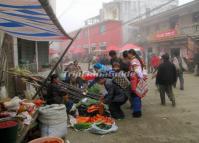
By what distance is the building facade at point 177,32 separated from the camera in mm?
24453

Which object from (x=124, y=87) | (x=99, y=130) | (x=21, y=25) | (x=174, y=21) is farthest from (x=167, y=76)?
(x=174, y=21)

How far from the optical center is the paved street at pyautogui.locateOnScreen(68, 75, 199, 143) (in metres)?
6.01

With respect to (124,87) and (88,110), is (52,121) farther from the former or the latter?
(124,87)

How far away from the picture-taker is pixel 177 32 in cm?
2645

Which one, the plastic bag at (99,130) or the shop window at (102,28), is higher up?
the shop window at (102,28)

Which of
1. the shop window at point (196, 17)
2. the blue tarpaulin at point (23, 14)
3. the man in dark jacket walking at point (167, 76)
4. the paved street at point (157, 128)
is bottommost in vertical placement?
the paved street at point (157, 128)

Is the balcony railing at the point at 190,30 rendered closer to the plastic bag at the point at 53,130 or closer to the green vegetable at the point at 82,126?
the green vegetable at the point at 82,126

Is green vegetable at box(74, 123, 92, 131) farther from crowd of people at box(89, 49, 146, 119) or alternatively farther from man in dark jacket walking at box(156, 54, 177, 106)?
man in dark jacket walking at box(156, 54, 177, 106)

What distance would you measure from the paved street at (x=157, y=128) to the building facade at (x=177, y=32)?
53.1ft

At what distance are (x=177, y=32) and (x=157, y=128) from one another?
21214mm

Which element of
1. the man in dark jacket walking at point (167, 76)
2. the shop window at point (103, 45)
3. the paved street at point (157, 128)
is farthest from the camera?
the shop window at point (103, 45)

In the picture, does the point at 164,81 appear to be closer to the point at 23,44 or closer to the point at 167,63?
the point at 167,63

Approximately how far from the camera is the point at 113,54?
9.20 metres

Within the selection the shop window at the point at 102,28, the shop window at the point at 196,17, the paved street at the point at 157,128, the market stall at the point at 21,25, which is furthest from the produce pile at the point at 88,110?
the shop window at the point at 102,28
